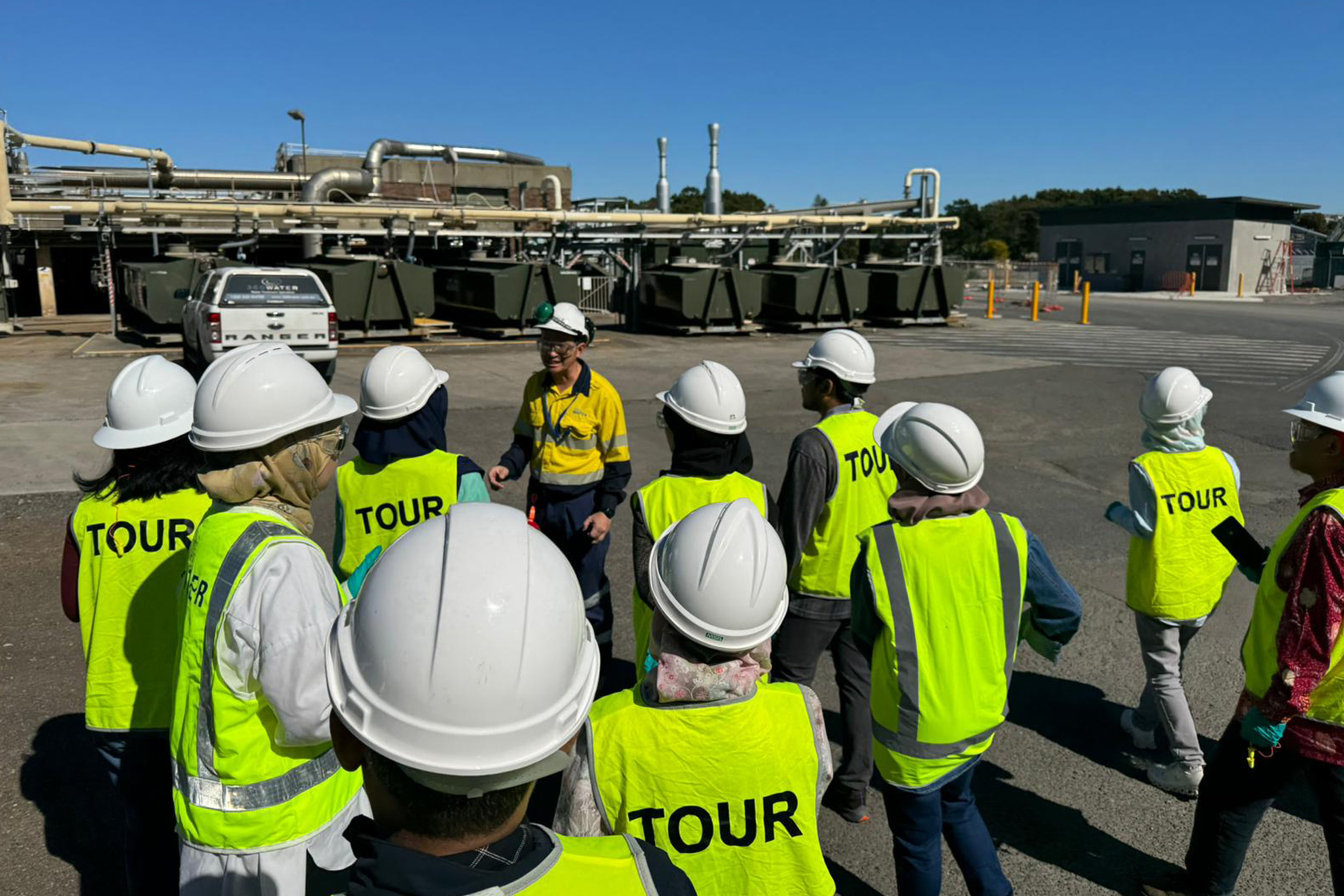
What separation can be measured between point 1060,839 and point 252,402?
11.2 feet

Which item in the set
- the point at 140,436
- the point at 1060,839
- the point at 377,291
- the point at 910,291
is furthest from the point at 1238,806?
the point at 910,291

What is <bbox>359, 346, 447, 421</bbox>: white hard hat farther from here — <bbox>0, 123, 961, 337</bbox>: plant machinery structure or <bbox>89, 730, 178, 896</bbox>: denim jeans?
<bbox>0, 123, 961, 337</bbox>: plant machinery structure

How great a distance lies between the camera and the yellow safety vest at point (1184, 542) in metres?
4.02

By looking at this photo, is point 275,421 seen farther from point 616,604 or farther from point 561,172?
point 561,172

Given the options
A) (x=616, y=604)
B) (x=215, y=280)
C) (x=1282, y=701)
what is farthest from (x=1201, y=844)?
(x=215, y=280)

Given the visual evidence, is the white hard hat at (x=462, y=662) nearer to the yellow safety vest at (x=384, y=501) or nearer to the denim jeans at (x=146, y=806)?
the denim jeans at (x=146, y=806)

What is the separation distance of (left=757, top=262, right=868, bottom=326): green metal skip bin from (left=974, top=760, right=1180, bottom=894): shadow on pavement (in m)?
20.3

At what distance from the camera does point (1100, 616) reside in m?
6.07

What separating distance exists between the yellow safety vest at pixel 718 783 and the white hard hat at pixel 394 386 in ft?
6.74

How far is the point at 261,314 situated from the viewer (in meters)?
14.5

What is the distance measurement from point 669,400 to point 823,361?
782 mm

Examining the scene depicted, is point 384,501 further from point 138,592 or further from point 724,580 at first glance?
point 724,580

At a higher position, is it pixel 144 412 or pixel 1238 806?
pixel 144 412

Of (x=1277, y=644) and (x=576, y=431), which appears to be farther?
(x=576, y=431)
